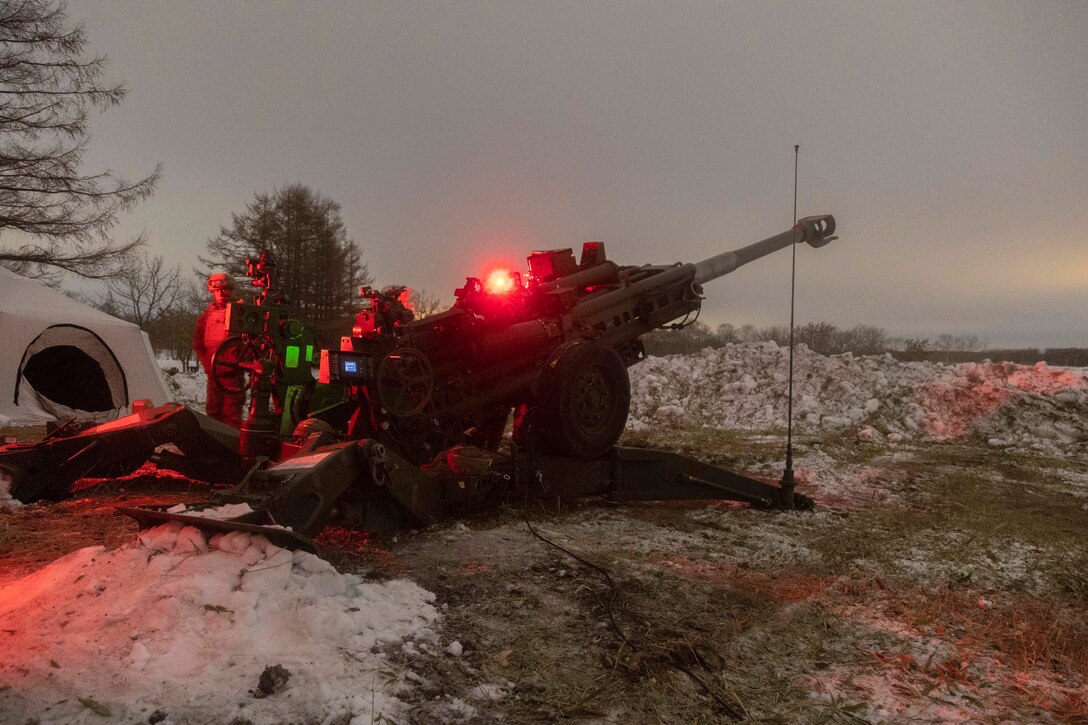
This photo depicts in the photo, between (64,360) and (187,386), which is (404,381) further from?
(187,386)

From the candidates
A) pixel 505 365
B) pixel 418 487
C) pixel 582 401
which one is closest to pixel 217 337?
pixel 505 365

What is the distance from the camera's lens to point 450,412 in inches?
244

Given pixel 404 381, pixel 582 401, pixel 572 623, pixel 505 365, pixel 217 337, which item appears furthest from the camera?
pixel 217 337

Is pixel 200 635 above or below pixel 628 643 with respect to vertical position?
above

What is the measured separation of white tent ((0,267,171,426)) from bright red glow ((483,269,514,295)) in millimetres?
10010

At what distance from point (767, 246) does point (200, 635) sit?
9.33m

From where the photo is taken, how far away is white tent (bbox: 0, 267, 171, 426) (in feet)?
42.3

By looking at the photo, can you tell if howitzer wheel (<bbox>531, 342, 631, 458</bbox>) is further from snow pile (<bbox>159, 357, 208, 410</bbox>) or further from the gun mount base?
snow pile (<bbox>159, 357, 208, 410</bbox>)

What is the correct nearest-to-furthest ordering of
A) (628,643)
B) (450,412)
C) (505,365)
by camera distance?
(628,643) → (450,412) → (505,365)

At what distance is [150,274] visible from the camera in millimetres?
41250

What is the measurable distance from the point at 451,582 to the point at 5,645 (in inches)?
93.0

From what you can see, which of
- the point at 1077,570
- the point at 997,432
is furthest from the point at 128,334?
the point at 997,432

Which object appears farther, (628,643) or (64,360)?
(64,360)

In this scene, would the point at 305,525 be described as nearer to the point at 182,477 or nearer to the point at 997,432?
the point at 182,477
